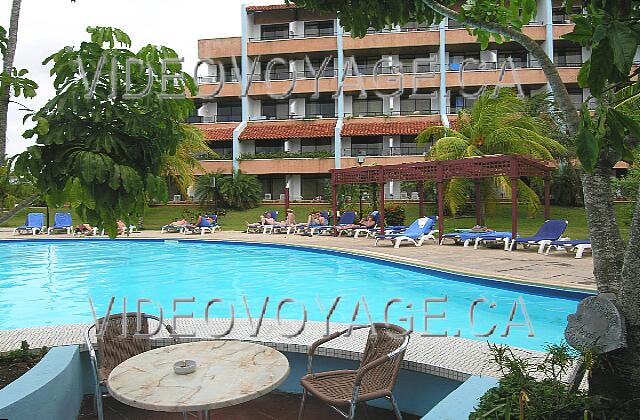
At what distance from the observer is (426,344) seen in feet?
15.6

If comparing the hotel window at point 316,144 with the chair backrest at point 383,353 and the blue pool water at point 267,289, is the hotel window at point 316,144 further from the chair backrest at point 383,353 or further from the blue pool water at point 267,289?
the chair backrest at point 383,353

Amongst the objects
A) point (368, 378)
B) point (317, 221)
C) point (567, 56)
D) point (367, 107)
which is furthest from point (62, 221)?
point (567, 56)

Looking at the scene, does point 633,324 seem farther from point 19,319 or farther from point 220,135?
point 220,135

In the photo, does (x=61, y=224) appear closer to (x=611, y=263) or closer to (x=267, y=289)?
(x=267, y=289)

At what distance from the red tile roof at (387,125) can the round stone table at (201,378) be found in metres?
31.4

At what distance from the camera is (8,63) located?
3.27 metres

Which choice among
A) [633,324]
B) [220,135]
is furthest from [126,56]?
[220,135]

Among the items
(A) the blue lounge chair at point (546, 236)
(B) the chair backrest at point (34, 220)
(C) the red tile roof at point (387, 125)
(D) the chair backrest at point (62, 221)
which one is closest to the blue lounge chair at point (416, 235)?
(A) the blue lounge chair at point (546, 236)

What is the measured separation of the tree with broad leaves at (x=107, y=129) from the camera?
285 centimetres

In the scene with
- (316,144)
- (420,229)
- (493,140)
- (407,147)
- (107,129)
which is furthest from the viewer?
(316,144)

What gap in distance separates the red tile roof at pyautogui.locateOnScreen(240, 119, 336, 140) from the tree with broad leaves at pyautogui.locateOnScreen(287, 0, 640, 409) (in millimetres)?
32485

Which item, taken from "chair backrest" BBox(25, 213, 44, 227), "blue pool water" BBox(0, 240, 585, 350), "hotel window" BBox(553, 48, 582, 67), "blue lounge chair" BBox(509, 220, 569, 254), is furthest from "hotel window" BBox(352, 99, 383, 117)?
"blue lounge chair" BBox(509, 220, 569, 254)

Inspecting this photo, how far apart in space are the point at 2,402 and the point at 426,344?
328 cm

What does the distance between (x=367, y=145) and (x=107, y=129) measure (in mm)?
34096
